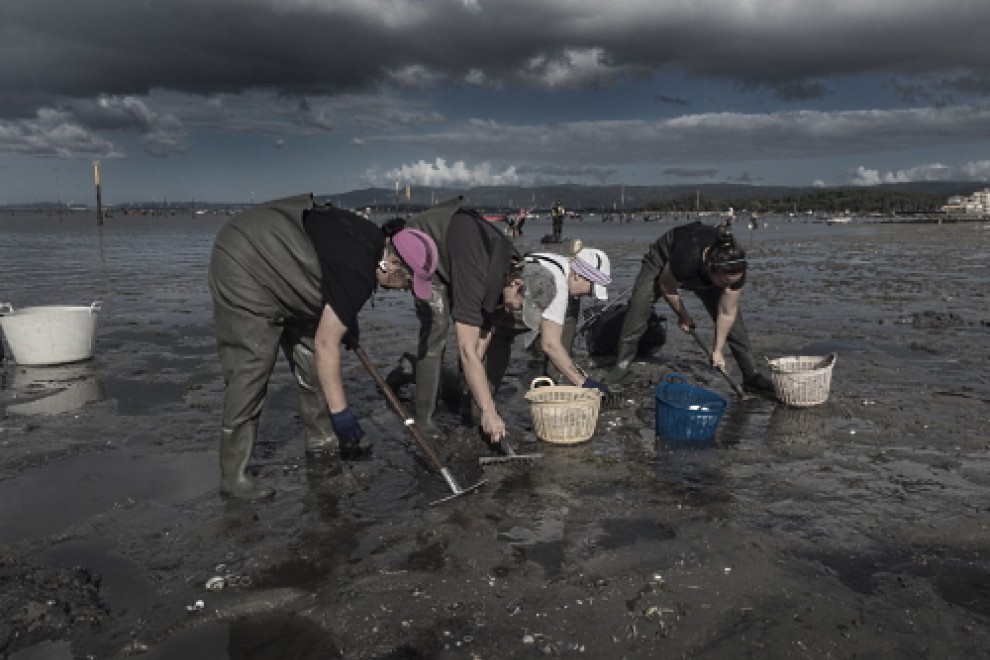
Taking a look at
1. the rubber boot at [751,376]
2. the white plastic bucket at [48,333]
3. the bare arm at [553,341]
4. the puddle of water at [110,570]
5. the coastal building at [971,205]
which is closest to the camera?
the puddle of water at [110,570]

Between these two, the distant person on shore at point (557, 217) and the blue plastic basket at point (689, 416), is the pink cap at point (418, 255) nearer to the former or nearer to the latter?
the blue plastic basket at point (689, 416)

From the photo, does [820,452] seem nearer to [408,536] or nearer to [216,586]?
[408,536]

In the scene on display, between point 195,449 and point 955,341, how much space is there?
10142 millimetres

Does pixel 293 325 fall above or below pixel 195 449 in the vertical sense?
above

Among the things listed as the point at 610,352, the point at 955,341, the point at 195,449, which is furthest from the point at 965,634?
the point at 955,341

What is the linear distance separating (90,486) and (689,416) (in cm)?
465

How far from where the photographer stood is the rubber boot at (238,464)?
4727mm

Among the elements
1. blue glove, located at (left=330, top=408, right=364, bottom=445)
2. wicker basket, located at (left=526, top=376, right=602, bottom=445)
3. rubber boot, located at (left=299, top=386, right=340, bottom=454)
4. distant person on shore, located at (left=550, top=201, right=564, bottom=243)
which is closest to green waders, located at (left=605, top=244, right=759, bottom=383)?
wicker basket, located at (left=526, top=376, right=602, bottom=445)

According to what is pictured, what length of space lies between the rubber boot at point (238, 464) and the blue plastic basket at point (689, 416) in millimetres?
3251

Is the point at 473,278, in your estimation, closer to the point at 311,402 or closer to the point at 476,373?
the point at 476,373

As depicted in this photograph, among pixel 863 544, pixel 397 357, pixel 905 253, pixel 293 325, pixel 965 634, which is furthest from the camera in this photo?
pixel 905 253

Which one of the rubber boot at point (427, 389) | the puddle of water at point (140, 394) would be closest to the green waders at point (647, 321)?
the rubber boot at point (427, 389)

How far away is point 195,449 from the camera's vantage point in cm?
584

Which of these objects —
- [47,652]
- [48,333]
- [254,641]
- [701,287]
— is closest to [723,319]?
[701,287]
